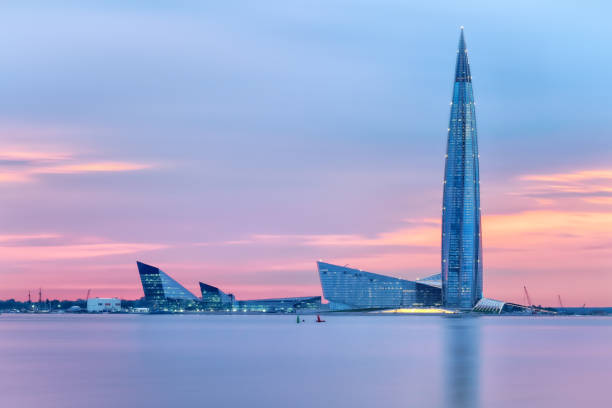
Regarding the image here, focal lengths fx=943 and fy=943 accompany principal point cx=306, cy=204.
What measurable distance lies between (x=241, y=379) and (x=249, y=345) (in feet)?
128

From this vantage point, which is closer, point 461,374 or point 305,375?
point 305,375

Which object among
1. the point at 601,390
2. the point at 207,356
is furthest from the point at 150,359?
the point at 601,390

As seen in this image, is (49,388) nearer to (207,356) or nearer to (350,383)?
(350,383)

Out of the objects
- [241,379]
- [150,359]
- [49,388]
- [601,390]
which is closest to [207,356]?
[150,359]

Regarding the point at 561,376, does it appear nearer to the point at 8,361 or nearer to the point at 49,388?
the point at 49,388

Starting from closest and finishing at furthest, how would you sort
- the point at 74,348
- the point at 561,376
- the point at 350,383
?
the point at 350,383 → the point at 561,376 → the point at 74,348

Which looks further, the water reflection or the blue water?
the blue water

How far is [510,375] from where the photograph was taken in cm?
6406

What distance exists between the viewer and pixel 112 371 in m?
66.6

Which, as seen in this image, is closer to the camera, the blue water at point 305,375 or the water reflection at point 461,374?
the water reflection at point 461,374

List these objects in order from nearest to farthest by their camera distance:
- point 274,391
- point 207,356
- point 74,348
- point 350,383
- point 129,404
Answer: point 129,404 → point 274,391 → point 350,383 → point 207,356 → point 74,348

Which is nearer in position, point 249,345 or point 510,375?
point 510,375

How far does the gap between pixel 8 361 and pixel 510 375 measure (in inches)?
1569

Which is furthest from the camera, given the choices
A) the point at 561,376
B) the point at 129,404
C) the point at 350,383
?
the point at 561,376
